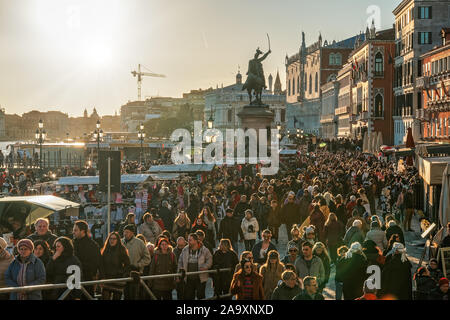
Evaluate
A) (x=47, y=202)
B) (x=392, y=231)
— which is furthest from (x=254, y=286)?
(x=47, y=202)

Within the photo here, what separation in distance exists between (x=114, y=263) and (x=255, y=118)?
109 feet

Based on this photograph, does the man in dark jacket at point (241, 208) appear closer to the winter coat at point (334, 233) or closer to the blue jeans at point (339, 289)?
the winter coat at point (334, 233)

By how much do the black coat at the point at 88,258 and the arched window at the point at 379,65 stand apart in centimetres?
6497

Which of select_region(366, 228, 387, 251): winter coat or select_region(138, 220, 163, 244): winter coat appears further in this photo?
select_region(138, 220, 163, 244): winter coat

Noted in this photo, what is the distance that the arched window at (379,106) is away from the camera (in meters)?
71.5

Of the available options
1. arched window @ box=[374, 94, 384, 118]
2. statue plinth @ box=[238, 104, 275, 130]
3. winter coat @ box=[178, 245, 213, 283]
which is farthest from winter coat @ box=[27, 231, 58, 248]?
arched window @ box=[374, 94, 384, 118]

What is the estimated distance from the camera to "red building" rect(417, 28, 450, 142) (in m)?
49.4

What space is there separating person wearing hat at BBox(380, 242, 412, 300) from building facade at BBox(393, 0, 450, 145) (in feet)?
156

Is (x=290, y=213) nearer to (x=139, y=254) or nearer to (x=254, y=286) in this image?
(x=139, y=254)

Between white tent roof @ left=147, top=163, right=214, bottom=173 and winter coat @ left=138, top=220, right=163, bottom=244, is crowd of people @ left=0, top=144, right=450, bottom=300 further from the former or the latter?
white tent roof @ left=147, top=163, right=214, bottom=173

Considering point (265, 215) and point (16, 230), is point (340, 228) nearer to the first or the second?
point (265, 215)

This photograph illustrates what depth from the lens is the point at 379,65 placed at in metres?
72.3

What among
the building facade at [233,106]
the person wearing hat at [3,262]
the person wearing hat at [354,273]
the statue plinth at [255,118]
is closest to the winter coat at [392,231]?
the person wearing hat at [354,273]

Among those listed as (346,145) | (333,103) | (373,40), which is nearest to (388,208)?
(346,145)
